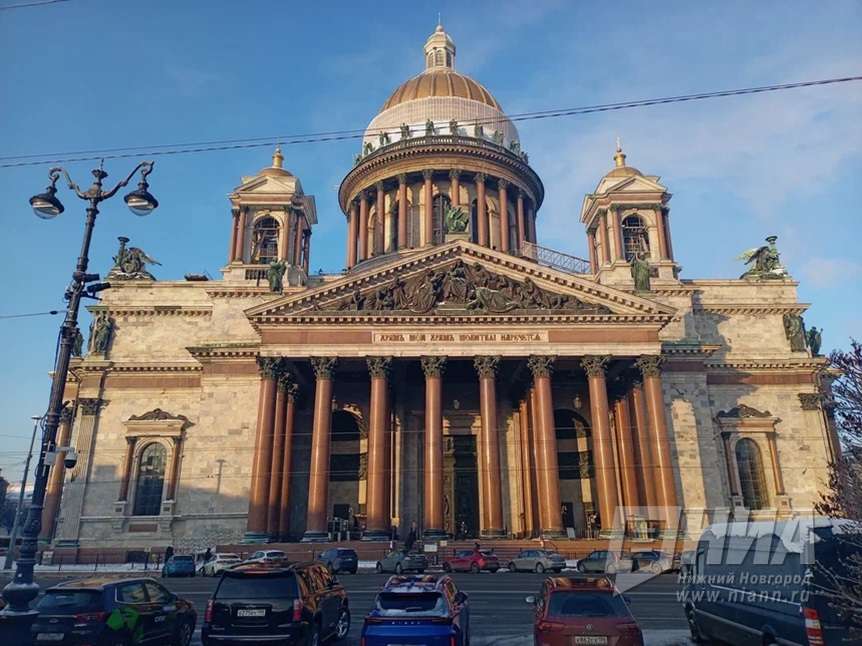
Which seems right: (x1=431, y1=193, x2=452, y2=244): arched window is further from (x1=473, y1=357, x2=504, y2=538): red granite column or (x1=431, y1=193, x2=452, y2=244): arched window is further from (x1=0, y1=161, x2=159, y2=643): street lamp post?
(x1=0, y1=161, x2=159, y2=643): street lamp post

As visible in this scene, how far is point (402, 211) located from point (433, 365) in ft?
73.9

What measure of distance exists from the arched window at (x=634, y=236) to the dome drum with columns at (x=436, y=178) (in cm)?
A: 961

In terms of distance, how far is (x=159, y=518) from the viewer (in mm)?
37781

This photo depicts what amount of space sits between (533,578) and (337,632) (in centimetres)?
1373

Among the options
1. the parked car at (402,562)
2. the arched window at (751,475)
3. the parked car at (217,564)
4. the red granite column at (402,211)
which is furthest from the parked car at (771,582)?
the red granite column at (402,211)

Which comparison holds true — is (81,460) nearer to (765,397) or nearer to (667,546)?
(667,546)

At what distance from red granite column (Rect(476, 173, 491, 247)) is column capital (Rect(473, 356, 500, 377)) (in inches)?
760

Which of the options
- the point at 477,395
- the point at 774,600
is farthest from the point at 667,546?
the point at 774,600

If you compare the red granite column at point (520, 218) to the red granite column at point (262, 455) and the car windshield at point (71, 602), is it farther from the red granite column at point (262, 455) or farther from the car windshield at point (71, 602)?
the car windshield at point (71, 602)

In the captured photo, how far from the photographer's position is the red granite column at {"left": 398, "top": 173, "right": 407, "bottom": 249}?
172 ft

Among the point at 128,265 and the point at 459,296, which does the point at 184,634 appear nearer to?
the point at 459,296

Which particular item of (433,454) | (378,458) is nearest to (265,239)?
(378,458)

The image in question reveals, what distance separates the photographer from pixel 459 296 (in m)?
35.5

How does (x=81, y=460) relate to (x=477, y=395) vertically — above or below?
below
